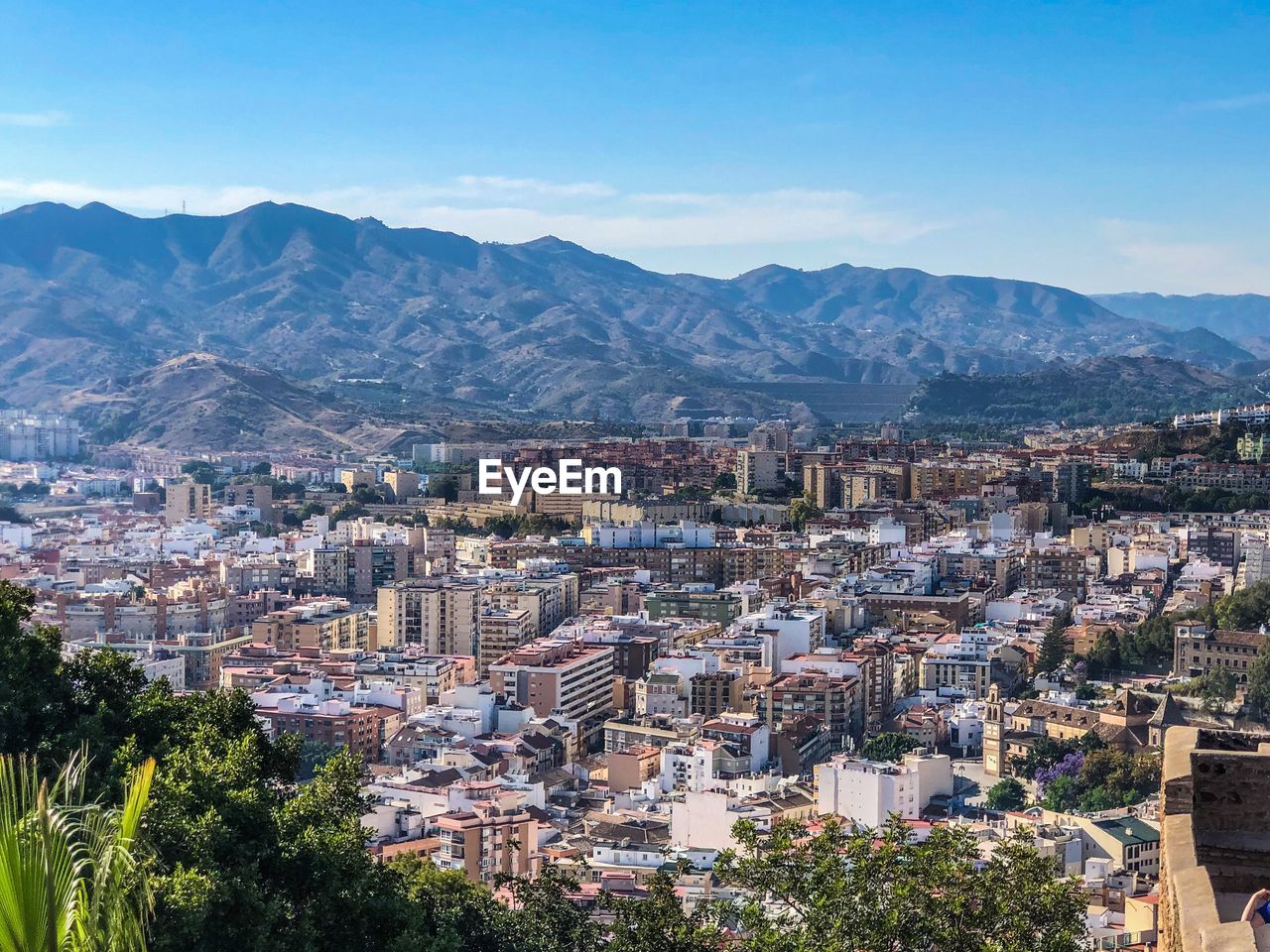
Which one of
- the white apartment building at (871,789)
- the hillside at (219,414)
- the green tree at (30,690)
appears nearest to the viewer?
→ the green tree at (30,690)

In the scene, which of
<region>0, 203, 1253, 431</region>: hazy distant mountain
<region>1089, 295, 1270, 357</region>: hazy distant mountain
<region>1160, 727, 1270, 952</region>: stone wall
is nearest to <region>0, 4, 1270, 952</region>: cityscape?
<region>1160, 727, 1270, 952</region>: stone wall

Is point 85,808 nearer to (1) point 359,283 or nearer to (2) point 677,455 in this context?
(2) point 677,455

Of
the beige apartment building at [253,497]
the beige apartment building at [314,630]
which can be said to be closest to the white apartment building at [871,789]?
the beige apartment building at [314,630]

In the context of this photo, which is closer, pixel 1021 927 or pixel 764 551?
pixel 1021 927

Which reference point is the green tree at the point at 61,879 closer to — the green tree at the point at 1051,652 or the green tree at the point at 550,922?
the green tree at the point at 550,922

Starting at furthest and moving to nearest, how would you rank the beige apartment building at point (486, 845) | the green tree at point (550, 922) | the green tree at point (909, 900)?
the beige apartment building at point (486, 845), the green tree at point (550, 922), the green tree at point (909, 900)

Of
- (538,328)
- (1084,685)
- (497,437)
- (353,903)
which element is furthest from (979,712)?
(538,328)
